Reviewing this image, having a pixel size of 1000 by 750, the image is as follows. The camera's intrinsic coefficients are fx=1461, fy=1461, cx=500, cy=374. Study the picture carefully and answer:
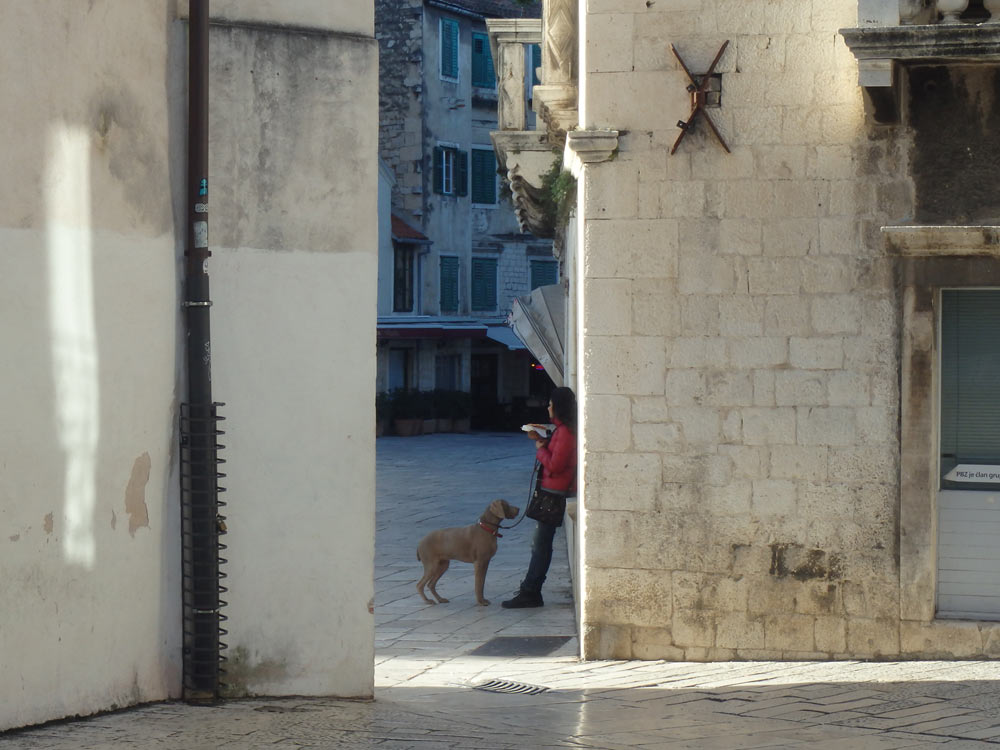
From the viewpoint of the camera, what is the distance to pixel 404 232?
3844cm

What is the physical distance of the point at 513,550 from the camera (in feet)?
48.4

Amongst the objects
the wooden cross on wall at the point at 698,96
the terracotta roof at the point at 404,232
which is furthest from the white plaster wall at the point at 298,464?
the terracotta roof at the point at 404,232

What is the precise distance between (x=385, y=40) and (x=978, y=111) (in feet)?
105

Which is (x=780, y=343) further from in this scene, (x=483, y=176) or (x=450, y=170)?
(x=483, y=176)

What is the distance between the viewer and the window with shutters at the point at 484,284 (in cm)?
4059

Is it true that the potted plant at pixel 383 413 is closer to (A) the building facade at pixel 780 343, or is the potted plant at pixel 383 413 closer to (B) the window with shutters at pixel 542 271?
(B) the window with shutters at pixel 542 271

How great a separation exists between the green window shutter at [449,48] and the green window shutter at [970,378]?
105ft

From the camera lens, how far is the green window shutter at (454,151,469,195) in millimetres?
39944

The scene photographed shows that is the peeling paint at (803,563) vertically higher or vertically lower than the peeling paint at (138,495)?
lower

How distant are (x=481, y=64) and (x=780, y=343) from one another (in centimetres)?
3316

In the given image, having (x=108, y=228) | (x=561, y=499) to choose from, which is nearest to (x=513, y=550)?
(x=561, y=499)

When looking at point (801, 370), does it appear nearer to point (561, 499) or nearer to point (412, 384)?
point (561, 499)

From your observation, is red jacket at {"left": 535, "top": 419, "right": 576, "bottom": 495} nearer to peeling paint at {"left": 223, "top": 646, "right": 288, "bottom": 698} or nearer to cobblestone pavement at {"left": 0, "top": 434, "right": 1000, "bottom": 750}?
cobblestone pavement at {"left": 0, "top": 434, "right": 1000, "bottom": 750}

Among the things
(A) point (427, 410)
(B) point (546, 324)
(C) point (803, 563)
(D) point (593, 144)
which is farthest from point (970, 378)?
(A) point (427, 410)
